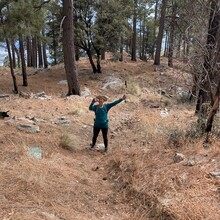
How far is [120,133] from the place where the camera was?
7.92m

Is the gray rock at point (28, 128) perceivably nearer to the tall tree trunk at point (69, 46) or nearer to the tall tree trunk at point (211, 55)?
the tall tree trunk at point (211, 55)

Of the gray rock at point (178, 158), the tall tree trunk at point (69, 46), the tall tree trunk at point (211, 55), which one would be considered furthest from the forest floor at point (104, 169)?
the tall tree trunk at point (69, 46)

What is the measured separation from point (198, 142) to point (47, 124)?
3733 millimetres

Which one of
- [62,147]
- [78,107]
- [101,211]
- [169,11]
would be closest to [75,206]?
[101,211]

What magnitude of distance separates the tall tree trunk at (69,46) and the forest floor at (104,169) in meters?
2.64

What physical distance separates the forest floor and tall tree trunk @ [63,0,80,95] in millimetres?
2645

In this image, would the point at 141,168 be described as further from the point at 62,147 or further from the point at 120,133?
the point at 120,133

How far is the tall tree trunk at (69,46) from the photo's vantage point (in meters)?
11.0

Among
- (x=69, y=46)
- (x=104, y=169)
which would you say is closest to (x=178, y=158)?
(x=104, y=169)

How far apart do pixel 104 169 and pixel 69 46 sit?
7.21 meters

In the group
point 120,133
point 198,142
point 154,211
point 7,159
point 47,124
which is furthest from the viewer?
point 120,133

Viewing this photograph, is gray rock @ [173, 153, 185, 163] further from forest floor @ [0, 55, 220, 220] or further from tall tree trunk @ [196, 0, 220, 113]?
tall tree trunk @ [196, 0, 220, 113]

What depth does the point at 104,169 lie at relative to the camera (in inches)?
211

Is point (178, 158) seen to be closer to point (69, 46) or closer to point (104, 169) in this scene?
point (104, 169)
